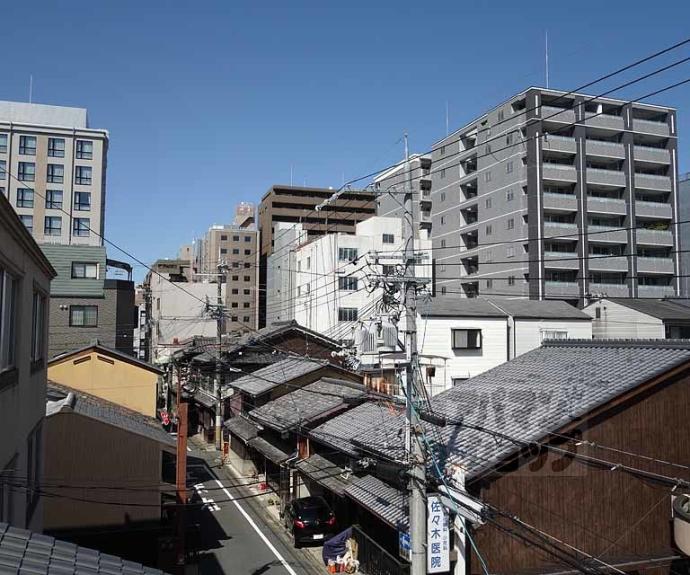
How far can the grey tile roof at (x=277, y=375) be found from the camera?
32.2m

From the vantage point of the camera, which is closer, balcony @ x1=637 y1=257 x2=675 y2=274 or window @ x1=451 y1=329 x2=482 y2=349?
window @ x1=451 y1=329 x2=482 y2=349

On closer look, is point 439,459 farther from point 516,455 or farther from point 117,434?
point 117,434

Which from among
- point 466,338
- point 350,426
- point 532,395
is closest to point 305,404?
point 350,426

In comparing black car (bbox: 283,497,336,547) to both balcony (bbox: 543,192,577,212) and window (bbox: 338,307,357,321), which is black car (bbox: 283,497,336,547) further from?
balcony (bbox: 543,192,577,212)

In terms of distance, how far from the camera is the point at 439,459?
14.2 m

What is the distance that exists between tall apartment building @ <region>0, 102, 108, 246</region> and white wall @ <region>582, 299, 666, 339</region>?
51850 millimetres

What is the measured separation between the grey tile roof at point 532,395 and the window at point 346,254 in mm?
47111

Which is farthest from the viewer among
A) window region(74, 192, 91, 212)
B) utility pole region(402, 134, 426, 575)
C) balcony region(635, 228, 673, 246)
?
window region(74, 192, 91, 212)

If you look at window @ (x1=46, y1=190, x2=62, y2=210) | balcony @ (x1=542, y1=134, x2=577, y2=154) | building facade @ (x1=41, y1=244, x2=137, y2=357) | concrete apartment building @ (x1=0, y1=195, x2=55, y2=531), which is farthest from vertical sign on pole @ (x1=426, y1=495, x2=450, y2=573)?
window @ (x1=46, y1=190, x2=62, y2=210)

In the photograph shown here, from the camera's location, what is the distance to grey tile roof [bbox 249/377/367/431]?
1016 inches

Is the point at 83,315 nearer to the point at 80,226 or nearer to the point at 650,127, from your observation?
the point at 80,226

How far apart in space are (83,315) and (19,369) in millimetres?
38681

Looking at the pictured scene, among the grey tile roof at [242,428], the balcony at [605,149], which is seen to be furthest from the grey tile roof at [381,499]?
the balcony at [605,149]

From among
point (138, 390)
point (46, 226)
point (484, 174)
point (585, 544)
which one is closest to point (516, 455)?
point (585, 544)
